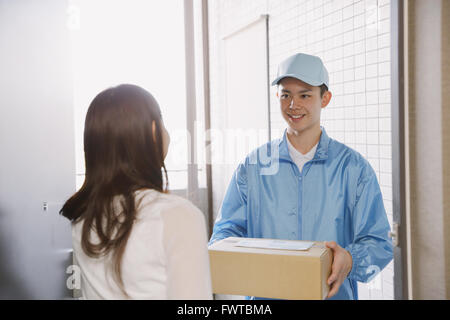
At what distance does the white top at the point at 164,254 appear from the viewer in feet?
2.27

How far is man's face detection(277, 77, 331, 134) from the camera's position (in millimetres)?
1379

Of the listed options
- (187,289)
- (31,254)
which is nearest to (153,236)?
(187,289)

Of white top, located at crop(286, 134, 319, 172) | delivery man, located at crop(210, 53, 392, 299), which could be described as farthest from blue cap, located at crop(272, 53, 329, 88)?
white top, located at crop(286, 134, 319, 172)

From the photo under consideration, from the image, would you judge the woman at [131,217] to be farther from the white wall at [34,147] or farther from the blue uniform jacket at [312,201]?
the white wall at [34,147]

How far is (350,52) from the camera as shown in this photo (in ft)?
5.58

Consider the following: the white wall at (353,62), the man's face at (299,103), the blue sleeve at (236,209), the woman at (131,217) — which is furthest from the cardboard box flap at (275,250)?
the white wall at (353,62)

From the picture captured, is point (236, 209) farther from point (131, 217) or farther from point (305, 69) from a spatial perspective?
point (131, 217)

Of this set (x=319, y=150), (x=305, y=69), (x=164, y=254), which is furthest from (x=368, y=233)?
(x=164, y=254)

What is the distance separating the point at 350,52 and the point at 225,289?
3.83 ft

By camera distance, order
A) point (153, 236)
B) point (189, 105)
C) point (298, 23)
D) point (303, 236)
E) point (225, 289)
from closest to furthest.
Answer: point (153, 236), point (225, 289), point (303, 236), point (298, 23), point (189, 105)

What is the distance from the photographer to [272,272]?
2.96 feet

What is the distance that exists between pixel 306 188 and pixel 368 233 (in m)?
0.24
